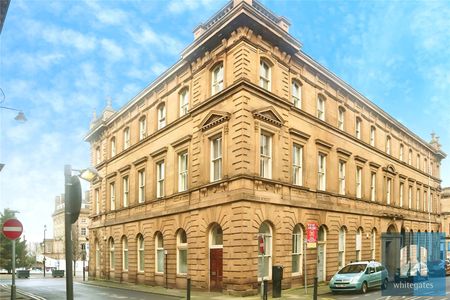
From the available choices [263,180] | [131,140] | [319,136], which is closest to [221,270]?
[263,180]

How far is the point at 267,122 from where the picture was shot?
22.7 metres

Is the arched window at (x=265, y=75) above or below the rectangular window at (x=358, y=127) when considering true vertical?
above

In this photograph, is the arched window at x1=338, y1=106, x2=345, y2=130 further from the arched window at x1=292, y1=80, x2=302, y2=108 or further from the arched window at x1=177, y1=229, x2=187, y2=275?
the arched window at x1=177, y1=229, x2=187, y2=275

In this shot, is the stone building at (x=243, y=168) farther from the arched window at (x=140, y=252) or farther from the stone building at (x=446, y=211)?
the stone building at (x=446, y=211)

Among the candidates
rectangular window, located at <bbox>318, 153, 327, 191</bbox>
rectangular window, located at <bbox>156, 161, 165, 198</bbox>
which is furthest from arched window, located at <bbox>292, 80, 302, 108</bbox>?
rectangular window, located at <bbox>156, 161, 165, 198</bbox>

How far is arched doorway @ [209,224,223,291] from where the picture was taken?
72.1ft

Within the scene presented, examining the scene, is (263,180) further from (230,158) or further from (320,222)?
(320,222)

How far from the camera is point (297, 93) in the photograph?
2623 centimetres

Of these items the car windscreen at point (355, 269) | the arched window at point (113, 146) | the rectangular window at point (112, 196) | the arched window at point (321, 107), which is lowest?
the car windscreen at point (355, 269)

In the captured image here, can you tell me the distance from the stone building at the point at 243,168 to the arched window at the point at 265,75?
65 mm

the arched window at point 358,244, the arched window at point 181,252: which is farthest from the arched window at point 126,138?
the arched window at point 358,244

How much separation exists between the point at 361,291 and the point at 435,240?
30259 mm

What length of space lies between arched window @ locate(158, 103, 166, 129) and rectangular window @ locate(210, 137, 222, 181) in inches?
278

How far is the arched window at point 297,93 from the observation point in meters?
25.9
